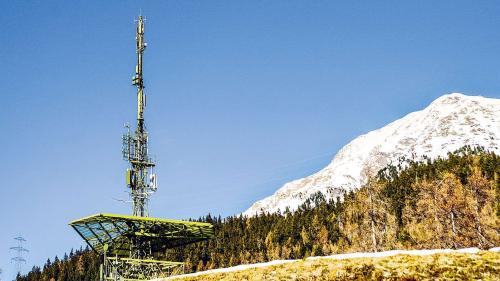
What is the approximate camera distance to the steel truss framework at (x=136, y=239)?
44.4 metres

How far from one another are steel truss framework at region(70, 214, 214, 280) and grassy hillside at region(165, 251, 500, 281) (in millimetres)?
27303

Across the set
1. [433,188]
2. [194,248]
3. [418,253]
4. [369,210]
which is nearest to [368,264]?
[418,253]

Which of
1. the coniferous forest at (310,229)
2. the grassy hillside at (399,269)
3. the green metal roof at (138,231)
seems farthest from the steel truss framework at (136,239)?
the coniferous forest at (310,229)

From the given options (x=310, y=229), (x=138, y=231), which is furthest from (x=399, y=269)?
(x=310, y=229)

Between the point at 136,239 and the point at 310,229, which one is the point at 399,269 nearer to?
the point at 136,239

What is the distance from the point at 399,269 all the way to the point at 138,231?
110ft

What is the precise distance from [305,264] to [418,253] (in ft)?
12.6

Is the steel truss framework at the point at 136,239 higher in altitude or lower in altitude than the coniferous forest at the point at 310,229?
lower

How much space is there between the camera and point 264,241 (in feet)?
555

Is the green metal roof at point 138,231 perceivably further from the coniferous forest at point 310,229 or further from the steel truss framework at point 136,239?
the coniferous forest at point 310,229

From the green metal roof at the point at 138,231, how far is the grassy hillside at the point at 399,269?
26250mm

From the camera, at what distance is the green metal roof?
42844 millimetres

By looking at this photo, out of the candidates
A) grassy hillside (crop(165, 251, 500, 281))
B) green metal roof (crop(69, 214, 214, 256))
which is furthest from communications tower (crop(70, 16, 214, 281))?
grassy hillside (crop(165, 251, 500, 281))

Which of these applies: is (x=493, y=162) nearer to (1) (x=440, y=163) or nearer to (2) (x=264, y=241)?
(1) (x=440, y=163)
